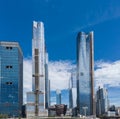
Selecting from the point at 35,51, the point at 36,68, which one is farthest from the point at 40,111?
the point at 35,51

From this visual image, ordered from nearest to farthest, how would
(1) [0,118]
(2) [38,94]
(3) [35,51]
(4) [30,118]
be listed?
(1) [0,118], (4) [30,118], (2) [38,94], (3) [35,51]

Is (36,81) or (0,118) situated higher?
(36,81)

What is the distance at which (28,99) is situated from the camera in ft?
574

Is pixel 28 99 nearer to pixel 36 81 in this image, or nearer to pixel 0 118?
pixel 36 81

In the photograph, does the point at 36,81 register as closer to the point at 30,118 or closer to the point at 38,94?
the point at 38,94

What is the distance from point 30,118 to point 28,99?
16.6 metres

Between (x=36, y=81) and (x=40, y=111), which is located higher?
(x=36, y=81)

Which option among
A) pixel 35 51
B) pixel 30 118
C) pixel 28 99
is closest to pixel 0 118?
pixel 30 118

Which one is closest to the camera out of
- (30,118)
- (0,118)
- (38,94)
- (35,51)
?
(0,118)

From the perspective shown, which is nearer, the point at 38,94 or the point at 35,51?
the point at 38,94

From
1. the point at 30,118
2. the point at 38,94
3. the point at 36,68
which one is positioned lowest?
the point at 30,118

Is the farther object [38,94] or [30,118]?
[38,94]

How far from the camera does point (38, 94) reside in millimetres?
173875

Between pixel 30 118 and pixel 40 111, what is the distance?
398 inches
